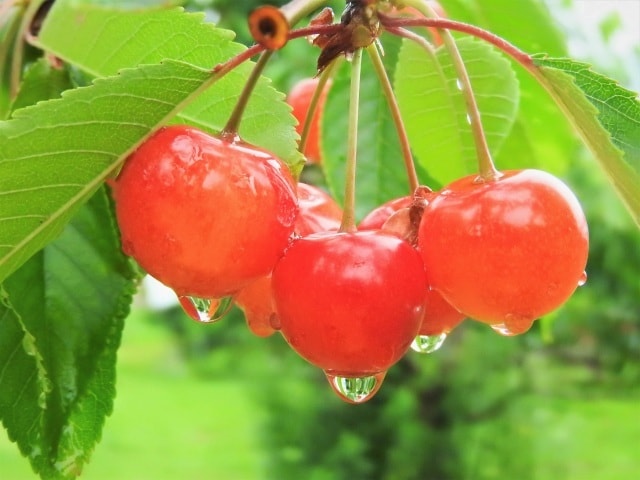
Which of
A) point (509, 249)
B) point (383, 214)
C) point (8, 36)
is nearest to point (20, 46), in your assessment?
point (8, 36)

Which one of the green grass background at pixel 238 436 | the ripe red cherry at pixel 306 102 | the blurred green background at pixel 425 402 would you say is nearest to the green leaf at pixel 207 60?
the ripe red cherry at pixel 306 102

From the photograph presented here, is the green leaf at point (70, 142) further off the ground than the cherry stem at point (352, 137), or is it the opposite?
the green leaf at point (70, 142)

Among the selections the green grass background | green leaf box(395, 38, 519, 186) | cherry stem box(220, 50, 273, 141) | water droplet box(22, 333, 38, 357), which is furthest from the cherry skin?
the green grass background

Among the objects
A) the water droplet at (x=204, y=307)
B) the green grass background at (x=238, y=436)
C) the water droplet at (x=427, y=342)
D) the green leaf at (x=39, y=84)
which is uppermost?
the green leaf at (x=39, y=84)

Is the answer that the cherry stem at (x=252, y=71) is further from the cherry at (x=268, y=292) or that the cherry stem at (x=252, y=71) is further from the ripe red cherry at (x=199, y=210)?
the cherry at (x=268, y=292)

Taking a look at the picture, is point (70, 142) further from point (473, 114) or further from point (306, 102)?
point (306, 102)

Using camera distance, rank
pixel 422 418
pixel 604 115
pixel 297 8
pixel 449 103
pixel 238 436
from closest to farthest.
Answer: pixel 297 8
pixel 604 115
pixel 449 103
pixel 422 418
pixel 238 436

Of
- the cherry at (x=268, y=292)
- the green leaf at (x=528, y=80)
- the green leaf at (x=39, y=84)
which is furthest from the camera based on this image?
the green leaf at (x=528, y=80)
